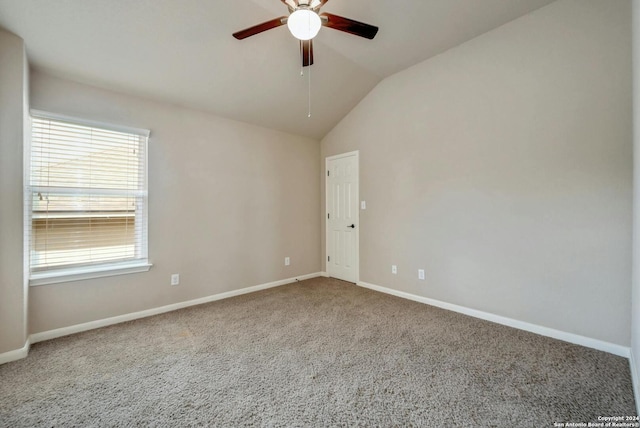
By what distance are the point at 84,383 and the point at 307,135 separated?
3903 mm

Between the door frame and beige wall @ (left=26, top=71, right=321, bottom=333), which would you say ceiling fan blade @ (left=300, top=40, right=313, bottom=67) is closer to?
beige wall @ (left=26, top=71, right=321, bottom=333)

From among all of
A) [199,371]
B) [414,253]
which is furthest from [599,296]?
[199,371]

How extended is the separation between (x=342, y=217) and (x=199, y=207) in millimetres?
2149

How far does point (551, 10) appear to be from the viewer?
2441 mm

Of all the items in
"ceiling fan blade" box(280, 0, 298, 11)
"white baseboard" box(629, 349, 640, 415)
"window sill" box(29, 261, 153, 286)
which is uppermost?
"ceiling fan blade" box(280, 0, 298, 11)

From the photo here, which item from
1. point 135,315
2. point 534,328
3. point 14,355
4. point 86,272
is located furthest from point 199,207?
point 534,328

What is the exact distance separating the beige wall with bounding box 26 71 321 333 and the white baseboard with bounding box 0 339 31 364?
0.28 meters

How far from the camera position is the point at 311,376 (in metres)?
1.92

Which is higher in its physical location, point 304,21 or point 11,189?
point 304,21

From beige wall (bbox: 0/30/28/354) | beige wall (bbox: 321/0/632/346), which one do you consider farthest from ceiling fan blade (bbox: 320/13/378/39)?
beige wall (bbox: 0/30/28/354)

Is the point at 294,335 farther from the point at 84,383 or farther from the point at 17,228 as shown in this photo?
the point at 17,228

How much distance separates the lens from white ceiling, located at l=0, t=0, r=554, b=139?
2133mm

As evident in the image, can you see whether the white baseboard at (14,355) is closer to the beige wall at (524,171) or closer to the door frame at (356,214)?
the door frame at (356,214)

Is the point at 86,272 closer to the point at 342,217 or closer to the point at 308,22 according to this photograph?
the point at 308,22
